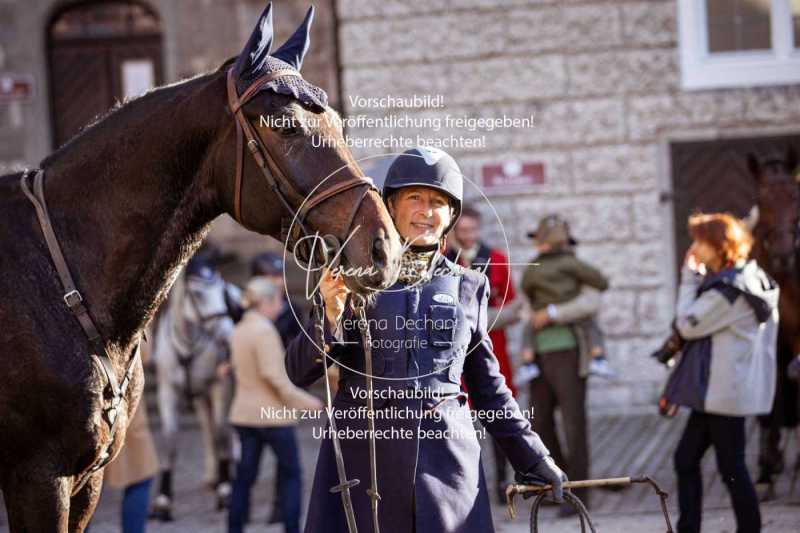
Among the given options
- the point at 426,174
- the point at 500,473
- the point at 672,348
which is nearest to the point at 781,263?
the point at 672,348

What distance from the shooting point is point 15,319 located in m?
3.37

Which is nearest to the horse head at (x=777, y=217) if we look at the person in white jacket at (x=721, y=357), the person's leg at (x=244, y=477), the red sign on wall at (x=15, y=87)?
the person in white jacket at (x=721, y=357)

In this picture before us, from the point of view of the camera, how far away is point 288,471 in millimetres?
7367

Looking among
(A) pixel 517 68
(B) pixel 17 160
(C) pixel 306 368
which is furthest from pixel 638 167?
(C) pixel 306 368

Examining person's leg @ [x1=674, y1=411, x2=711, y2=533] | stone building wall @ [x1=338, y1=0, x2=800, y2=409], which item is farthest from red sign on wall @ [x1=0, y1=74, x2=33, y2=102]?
person's leg @ [x1=674, y1=411, x2=711, y2=533]

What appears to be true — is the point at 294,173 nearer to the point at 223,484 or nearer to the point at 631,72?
the point at 223,484

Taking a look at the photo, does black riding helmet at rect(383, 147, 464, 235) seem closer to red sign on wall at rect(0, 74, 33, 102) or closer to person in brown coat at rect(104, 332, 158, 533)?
person in brown coat at rect(104, 332, 158, 533)

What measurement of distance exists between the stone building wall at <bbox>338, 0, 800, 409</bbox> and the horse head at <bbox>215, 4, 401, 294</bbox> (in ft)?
23.5

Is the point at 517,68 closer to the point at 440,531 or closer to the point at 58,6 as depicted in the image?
the point at 58,6

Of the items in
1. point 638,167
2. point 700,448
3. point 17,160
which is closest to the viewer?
point 700,448

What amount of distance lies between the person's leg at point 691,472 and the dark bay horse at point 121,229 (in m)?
3.67

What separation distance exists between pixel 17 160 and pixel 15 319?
33.4ft

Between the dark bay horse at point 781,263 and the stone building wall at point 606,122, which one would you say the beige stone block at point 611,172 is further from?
the dark bay horse at point 781,263

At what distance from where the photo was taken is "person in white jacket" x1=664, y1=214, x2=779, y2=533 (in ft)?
21.0
